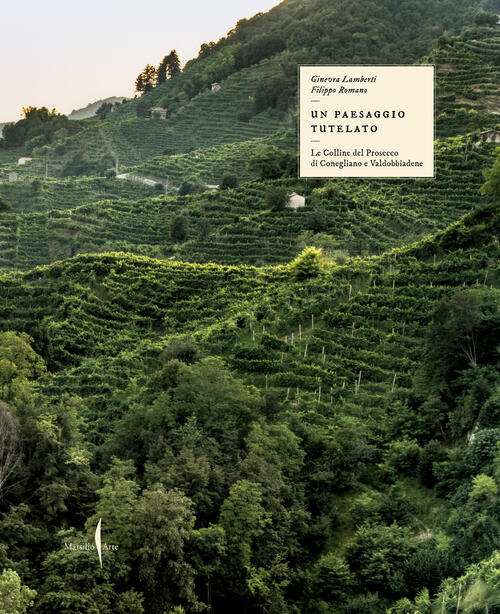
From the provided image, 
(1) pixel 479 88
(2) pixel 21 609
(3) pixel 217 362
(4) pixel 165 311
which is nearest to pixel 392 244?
(4) pixel 165 311

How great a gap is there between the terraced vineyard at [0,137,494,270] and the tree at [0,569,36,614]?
2864 cm

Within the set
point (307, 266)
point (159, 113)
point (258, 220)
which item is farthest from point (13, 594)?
point (159, 113)

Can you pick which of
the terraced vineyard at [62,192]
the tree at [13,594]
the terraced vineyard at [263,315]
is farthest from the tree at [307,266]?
the terraced vineyard at [62,192]

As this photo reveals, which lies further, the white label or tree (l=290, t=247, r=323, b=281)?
tree (l=290, t=247, r=323, b=281)

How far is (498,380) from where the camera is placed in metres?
22.4

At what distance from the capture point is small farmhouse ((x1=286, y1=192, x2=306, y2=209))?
4750 centimetres

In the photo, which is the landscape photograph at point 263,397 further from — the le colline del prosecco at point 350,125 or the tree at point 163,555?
the le colline del prosecco at point 350,125

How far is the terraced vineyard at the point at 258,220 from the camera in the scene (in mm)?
43719

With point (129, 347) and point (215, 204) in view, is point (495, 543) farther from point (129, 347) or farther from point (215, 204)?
point (215, 204)

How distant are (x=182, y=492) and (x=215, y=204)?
114 feet

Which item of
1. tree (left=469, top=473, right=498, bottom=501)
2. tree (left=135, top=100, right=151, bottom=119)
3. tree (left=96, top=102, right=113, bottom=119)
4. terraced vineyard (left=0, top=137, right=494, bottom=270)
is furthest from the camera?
tree (left=96, top=102, right=113, bottom=119)

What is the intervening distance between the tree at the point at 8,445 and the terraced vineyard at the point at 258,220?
83.5 feet

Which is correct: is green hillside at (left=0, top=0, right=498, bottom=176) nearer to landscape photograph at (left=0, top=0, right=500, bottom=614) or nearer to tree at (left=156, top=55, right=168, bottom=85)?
tree at (left=156, top=55, right=168, bottom=85)

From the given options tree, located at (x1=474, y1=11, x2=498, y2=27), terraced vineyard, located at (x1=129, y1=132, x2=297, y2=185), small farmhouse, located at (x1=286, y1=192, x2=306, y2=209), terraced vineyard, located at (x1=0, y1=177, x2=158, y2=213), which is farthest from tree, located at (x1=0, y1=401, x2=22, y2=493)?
tree, located at (x1=474, y1=11, x2=498, y2=27)
